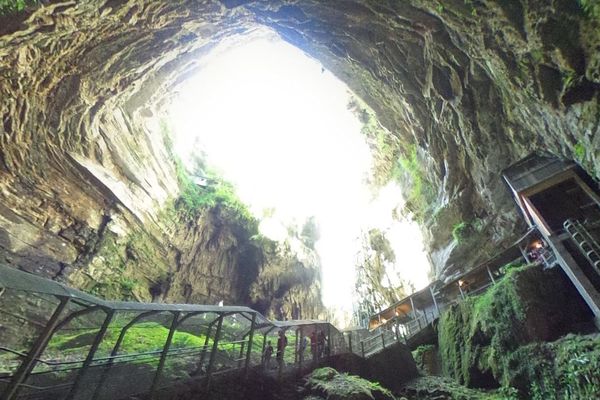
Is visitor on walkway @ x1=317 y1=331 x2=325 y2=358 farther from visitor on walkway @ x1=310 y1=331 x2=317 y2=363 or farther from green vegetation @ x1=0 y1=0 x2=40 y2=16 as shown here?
green vegetation @ x1=0 y1=0 x2=40 y2=16

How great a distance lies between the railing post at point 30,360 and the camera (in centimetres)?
370

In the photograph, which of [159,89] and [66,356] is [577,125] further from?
[159,89]

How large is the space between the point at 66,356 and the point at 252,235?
1956cm

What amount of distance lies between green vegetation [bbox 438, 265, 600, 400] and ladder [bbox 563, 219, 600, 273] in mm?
1595

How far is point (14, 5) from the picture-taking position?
9.46 meters

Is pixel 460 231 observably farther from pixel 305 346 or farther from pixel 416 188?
pixel 305 346

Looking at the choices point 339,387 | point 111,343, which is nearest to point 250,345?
point 339,387

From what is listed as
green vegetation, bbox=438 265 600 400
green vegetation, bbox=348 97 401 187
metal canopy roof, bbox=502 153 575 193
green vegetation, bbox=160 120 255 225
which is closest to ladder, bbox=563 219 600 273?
green vegetation, bbox=438 265 600 400

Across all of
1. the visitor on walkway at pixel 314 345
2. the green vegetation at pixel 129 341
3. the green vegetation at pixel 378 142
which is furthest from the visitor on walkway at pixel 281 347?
the green vegetation at pixel 378 142

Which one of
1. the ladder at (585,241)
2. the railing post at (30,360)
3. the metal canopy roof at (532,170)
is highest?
the metal canopy roof at (532,170)

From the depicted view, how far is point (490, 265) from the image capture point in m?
15.8

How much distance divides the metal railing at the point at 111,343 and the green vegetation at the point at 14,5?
9.18 m

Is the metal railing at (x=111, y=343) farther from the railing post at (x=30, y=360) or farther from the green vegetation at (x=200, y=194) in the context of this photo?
the green vegetation at (x=200, y=194)

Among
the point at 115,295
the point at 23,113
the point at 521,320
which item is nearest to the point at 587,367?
the point at 521,320
